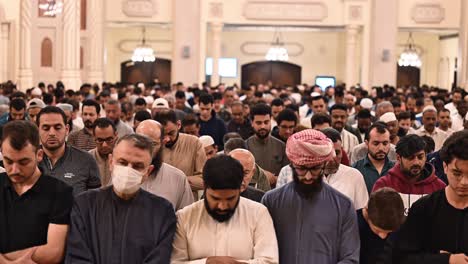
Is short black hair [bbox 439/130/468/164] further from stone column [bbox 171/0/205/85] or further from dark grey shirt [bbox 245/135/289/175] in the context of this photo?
stone column [bbox 171/0/205/85]

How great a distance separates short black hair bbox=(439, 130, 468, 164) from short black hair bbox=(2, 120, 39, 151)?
2.24 m

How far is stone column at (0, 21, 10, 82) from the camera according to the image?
78.4ft

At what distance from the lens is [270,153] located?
980cm

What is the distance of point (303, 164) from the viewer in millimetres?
5336

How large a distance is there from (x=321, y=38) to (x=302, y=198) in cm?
3221

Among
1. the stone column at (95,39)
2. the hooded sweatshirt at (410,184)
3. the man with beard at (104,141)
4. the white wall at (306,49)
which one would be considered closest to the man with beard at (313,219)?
the hooded sweatshirt at (410,184)

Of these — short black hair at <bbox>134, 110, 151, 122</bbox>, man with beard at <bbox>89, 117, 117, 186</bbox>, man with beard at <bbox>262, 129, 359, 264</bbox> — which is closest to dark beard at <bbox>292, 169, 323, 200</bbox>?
man with beard at <bbox>262, 129, 359, 264</bbox>

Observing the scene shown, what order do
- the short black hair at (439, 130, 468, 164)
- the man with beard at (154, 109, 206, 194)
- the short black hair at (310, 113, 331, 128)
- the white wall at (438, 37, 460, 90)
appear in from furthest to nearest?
the white wall at (438, 37, 460, 90) → the short black hair at (310, 113, 331, 128) → the man with beard at (154, 109, 206, 194) → the short black hair at (439, 130, 468, 164)

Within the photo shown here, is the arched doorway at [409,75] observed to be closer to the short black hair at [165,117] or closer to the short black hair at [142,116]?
the short black hair at [142,116]

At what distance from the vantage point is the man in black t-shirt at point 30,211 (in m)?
5.25

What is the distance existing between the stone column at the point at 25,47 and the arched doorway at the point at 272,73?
14.7 meters

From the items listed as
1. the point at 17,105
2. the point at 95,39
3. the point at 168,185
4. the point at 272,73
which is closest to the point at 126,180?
the point at 168,185

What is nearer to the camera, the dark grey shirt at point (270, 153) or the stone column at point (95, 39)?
the dark grey shirt at point (270, 153)

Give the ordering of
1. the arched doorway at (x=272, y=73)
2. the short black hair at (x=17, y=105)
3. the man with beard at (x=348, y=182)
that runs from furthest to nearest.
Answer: the arched doorway at (x=272, y=73), the short black hair at (x=17, y=105), the man with beard at (x=348, y=182)
